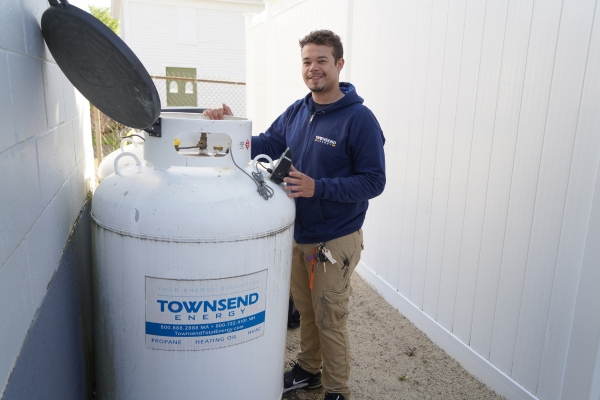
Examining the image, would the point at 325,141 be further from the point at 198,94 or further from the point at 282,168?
the point at 198,94

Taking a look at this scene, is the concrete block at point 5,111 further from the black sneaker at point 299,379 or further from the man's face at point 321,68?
the black sneaker at point 299,379

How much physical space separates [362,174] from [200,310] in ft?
3.29

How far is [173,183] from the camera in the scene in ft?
6.13

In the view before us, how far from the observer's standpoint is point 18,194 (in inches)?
51.6

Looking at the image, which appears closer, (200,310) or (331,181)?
(200,310)

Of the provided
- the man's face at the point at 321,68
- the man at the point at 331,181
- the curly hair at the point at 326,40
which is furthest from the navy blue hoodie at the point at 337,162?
the curly hair at the point at 326,40

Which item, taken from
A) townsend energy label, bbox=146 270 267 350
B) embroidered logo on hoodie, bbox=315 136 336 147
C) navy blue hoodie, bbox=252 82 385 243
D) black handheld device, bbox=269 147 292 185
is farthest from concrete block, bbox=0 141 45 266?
embroidered logo on hoodie, bbox=315 136 336 147

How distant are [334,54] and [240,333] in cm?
144

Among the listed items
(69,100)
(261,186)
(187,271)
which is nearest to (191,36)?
(69,100)

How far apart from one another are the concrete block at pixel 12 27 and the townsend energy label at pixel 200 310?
2.92ft

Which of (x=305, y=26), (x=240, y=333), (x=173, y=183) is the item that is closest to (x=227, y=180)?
(x=173, y=183)

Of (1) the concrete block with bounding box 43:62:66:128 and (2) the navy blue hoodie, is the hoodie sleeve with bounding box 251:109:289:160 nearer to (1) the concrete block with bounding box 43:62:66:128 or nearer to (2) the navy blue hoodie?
(2) the navy blue hoodie

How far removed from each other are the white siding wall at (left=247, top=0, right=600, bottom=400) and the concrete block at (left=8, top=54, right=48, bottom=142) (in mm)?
2218

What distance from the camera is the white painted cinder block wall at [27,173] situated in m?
1.20
